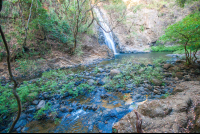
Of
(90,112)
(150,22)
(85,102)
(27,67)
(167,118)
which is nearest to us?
(167,118)

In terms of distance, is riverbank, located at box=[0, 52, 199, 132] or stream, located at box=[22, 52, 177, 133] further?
riverbank, located at box=[0, 52, 199, 132]

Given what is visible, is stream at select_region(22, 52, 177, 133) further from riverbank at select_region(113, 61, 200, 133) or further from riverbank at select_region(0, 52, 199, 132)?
riverbank at select_region(113, 61, 200, 133)

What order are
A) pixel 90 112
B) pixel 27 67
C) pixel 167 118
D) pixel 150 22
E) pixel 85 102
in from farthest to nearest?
pixel 150 22 → pixel 27 67 → pixel 85 102 → pixel 90 112 → pixel 167 118

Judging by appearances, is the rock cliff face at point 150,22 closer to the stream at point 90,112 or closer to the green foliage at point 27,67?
the green foliage at point 27,67

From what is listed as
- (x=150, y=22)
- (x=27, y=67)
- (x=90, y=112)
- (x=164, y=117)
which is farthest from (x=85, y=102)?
(x=150, y=22)

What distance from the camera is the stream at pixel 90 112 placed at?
2.48m

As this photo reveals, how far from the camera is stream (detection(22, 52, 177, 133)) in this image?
2.48 meters

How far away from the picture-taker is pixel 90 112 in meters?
3.10

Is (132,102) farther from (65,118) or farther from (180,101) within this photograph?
(65,118)

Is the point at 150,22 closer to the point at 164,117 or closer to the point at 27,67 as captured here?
the point at 27,67

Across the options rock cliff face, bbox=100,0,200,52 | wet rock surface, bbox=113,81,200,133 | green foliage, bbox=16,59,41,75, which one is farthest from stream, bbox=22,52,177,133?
rock cliff face, bbox=100,0,200,52

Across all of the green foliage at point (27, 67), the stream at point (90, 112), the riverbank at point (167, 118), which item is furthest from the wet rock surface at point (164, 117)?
the green foliage at point (27, 67)

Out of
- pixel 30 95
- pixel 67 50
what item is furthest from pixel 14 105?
pixel 67 50

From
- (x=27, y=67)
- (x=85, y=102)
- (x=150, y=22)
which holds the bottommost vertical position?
(x=85, y=102)
